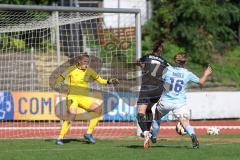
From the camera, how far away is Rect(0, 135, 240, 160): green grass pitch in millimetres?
12914

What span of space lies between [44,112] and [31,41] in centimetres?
230

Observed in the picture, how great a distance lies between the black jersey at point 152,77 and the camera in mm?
16156

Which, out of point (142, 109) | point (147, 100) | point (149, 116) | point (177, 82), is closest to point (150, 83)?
point (147, 100)

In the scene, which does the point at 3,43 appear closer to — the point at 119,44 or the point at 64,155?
the point at 119,44

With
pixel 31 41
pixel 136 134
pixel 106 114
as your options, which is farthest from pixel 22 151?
pixel 106 114

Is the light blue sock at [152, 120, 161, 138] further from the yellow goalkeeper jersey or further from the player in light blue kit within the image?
the yellow goalkeeper jersey

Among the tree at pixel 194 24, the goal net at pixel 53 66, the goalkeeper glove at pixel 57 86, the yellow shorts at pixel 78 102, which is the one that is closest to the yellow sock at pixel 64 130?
the yellow shorts at pixel 78 102

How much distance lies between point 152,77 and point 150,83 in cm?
14

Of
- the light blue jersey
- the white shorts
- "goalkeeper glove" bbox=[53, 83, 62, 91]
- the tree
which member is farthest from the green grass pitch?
the tree

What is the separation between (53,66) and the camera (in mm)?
23203

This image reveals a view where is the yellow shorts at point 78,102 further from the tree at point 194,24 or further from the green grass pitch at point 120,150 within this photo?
the tree at point 194,24

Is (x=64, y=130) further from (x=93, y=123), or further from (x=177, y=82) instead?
(x=177, y=82)

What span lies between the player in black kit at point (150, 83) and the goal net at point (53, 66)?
95.7 inches

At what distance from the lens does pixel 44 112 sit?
21.9 m
